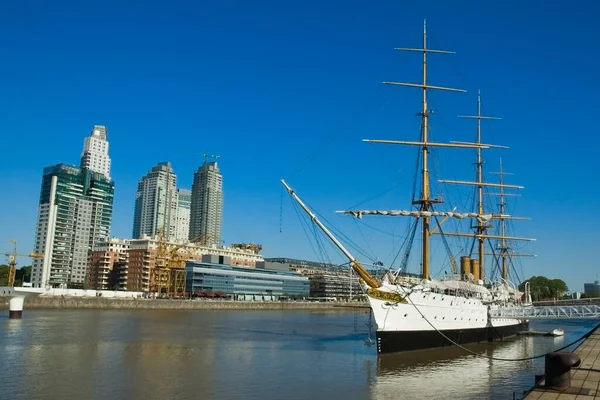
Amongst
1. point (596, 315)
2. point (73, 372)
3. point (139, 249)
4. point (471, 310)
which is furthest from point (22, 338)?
point (139, 249)

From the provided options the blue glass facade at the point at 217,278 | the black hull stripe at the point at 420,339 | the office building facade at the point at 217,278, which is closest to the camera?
the black hull stripe at the point at 420,339

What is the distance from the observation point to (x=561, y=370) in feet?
52.6

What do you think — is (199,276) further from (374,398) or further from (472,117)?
(374,398)

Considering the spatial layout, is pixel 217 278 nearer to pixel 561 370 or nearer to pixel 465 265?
pixel 465 265

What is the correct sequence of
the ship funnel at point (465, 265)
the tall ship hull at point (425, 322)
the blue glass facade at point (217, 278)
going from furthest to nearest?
the blue glass facade at point (217, 278) < the ship funnel at point (465, 265) < the tall ship hull at point (425, 322)

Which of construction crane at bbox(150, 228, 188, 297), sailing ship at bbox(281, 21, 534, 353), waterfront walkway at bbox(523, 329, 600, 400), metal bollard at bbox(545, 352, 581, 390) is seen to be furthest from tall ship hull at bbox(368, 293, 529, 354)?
construction crane at bbox(150, 228, 188, 297)

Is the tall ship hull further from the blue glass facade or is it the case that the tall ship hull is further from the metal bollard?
the blue glass facade

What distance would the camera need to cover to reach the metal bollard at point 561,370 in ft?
52.4

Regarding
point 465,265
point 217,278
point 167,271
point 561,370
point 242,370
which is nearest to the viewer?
point 561,370

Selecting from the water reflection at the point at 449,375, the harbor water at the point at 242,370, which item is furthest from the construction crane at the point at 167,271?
the water reflection at the point at 449,375

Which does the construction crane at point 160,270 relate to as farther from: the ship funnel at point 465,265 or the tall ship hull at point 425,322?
the tall ship hull at point 425,322

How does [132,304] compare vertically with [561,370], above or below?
below

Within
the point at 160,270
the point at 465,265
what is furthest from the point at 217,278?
the point at 465,265

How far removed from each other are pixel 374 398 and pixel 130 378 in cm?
1288
